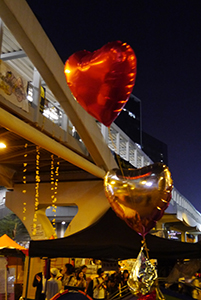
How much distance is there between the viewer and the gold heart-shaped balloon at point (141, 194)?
15.9 feet

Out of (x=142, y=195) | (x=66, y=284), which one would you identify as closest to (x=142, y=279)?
(x=142, y=195)

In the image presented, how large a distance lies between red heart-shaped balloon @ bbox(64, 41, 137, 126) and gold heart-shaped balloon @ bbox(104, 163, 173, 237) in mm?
1042

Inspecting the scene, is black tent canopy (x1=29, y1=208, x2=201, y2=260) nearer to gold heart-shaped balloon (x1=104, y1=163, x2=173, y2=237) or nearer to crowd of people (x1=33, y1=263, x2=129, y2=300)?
gold heart-shaped balloon (x1=104, y1=163, x2=173, y2=237)

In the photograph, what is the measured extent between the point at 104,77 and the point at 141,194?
184 cm

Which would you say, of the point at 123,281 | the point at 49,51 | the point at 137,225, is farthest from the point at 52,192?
the point at 137,225

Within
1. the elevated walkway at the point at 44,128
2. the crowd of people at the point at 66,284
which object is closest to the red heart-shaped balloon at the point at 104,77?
the elevated walkway at the point at 44,128

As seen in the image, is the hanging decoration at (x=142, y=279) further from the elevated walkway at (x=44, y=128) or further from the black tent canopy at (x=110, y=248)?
the black tent canopy at (x=110, y=248)

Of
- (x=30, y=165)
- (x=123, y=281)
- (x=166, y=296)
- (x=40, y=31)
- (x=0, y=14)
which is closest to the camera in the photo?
(x=166, y=296)

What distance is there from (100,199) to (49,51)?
7067 millimetres

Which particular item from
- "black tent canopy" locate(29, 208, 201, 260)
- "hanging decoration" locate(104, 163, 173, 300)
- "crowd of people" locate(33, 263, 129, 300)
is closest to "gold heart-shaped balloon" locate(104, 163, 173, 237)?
"hanging decoration" locate(104, 163, 173, 300)

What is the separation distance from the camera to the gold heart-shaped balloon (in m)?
4.83

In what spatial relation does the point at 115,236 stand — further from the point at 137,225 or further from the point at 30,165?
the point at 30,165

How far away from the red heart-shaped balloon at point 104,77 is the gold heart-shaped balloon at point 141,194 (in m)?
1.04

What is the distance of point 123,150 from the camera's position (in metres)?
22.1
